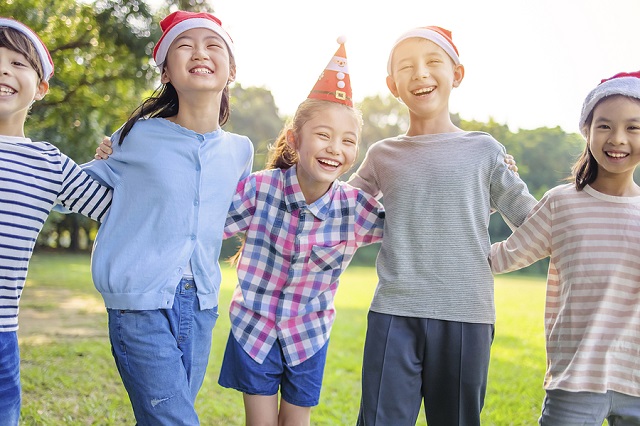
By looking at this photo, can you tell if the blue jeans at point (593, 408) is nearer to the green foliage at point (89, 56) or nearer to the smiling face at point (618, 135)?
the smiling face at point (618, 135)

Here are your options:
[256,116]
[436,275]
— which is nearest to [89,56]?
[436,275]

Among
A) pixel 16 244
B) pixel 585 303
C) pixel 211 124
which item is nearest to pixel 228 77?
pixel 211 124

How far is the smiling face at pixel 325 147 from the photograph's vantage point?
7.36 ft

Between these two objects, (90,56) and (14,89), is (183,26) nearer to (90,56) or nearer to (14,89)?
(14,89)

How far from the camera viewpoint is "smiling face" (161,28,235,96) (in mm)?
2143

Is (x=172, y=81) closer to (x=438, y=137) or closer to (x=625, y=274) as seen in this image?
(x=438, y=137)

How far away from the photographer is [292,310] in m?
2.26

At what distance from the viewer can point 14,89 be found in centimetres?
207

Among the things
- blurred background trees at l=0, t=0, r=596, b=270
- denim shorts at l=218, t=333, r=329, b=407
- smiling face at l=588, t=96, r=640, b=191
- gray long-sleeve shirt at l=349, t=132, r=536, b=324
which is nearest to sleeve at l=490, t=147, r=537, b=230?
gray long-sleeve shirt at l=349, t=132, r=536, b=324

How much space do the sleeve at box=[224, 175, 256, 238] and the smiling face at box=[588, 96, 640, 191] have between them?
3.50ft

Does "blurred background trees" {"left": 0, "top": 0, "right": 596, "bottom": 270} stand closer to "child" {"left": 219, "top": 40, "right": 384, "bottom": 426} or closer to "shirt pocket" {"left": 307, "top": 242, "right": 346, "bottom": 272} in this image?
"child" {"left": 219, "top": 40, "right": 384, "bottom": 426}

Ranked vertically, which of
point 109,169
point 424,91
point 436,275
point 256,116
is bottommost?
point 436,275

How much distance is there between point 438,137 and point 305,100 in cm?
48

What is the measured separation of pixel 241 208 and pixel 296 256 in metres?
0.24
